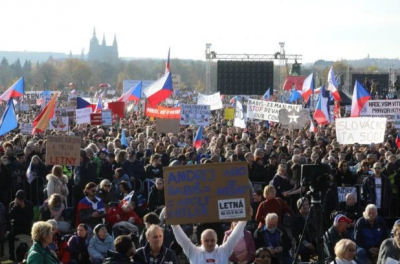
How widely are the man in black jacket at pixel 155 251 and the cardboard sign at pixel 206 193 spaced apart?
0.27 metres

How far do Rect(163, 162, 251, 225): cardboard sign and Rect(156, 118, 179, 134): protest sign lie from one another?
13.7 m

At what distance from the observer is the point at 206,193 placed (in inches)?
348

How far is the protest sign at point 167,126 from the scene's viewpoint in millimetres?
22594

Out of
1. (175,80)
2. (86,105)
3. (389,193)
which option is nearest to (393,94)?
(175,80)

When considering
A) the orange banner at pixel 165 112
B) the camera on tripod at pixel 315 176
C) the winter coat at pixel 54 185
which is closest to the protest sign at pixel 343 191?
the winter coat at pixel 54 185

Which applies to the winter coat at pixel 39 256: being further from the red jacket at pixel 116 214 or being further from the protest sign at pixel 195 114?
the protest sign at pixel 195 114

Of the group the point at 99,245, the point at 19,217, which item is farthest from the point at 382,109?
the point at 99,245

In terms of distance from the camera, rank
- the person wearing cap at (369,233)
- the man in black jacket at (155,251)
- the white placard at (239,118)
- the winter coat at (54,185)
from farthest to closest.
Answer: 1. the white placard at (239,118)
2. the winter coat at (54,185)
3. the person wearing cap at (369,233)
4. the man in black jacket at (155,251)

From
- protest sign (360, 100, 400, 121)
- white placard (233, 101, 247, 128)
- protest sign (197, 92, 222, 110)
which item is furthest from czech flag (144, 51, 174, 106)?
protest sign (360, 100, 400, 121)

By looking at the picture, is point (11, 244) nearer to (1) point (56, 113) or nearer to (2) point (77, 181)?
(2) point (77, 181)

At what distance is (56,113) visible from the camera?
2730 centimetres

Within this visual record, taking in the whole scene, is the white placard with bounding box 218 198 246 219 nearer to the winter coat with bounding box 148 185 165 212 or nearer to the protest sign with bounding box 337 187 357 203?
the winter coat with bounding box 148 185 165 212

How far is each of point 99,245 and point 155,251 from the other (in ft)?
6.85

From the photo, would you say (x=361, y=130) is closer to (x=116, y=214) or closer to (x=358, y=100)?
(x=358, y=100)
